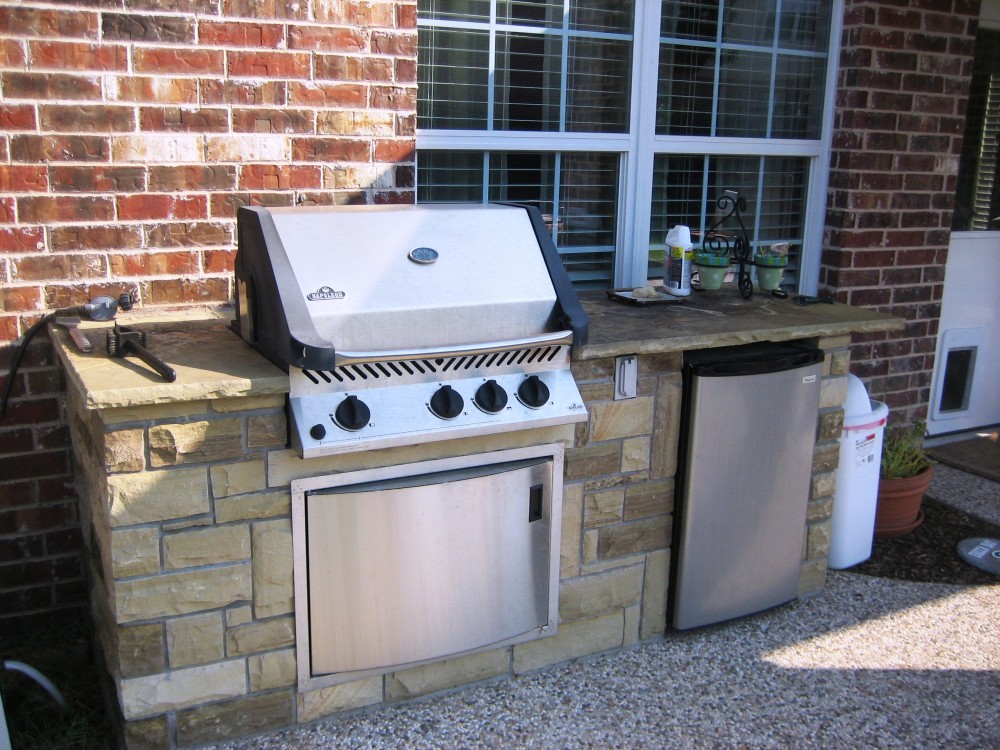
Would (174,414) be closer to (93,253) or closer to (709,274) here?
(93,253)

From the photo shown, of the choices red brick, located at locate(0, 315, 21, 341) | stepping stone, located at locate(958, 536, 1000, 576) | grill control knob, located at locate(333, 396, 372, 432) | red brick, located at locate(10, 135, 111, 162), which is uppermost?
red brick, located at locate(10, 135, 111, 162)

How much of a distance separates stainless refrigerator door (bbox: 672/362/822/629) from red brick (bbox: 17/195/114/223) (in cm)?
182

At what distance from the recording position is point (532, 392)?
2572 millimetres

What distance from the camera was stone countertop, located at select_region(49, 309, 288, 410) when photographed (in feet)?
7.09

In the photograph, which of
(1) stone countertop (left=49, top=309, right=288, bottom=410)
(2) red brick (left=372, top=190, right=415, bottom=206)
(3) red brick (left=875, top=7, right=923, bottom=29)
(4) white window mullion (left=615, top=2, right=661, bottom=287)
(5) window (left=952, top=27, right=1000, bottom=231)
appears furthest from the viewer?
(5) window (left=952, top=27, right=1000, bottom=231)

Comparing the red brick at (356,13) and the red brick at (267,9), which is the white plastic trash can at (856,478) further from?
the red brick at (267,9)

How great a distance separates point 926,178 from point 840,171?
0.47 m

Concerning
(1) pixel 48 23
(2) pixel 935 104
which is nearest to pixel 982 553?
(2) pixel 935 104

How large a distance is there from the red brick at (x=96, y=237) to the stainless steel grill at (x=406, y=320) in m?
0.50

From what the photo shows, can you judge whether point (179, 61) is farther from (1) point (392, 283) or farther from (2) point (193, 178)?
(1) point (392, 283)

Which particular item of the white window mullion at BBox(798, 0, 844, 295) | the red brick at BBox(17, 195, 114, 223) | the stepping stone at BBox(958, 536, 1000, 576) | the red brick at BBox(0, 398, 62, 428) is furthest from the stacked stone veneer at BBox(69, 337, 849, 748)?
the white window mullion at BBox(798, 0, 844, 295)

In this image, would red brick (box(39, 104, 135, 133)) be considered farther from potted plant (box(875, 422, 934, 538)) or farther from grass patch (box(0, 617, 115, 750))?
potted plant (box(875, 422, 934, 538))

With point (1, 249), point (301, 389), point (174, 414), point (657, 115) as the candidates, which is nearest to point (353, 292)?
point (301, 389)

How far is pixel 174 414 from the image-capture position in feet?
7.44
